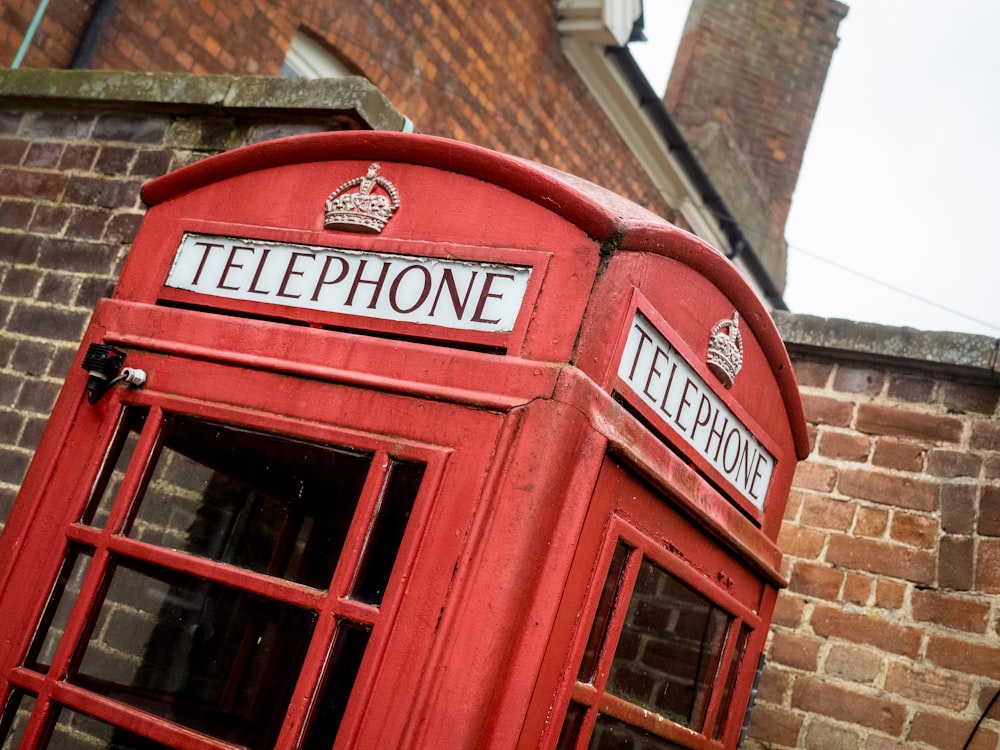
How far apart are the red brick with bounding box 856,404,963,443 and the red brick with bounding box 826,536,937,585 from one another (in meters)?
0.37

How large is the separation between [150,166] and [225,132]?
0.29 meters

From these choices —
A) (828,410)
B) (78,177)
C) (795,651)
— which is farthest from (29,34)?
(795,651)

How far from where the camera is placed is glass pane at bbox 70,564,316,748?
66.4 inches

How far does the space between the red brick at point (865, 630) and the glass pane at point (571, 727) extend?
1.66 m

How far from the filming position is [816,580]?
9.50 ft

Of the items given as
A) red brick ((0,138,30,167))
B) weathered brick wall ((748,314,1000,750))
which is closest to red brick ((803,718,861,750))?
weathered brick wall ((748,314,1000,750))

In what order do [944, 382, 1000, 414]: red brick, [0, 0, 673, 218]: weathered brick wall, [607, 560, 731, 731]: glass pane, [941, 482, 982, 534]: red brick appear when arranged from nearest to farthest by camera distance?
[607, 560, 731, 731]: glass pane, [941, 482, 982, 534]: red brick, [944, 382, 1000, 414]: red brick, [0, 0, 673, 218]: weathered brick wall

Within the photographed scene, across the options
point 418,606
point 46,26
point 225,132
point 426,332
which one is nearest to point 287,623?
point 418,606

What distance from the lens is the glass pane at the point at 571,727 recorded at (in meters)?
1.45

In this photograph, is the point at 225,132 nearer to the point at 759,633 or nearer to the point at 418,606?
the point at 418,606

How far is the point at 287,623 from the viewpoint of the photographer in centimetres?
167

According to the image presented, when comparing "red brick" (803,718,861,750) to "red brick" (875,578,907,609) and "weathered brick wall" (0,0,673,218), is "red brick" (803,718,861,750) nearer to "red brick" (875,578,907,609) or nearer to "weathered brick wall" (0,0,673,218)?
"red brick" (875,578,907,609)

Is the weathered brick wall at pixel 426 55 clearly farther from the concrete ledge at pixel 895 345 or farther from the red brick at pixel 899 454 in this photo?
the red brick at pixel 899 454

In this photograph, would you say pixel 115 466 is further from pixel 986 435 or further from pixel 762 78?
pixel 762 78
